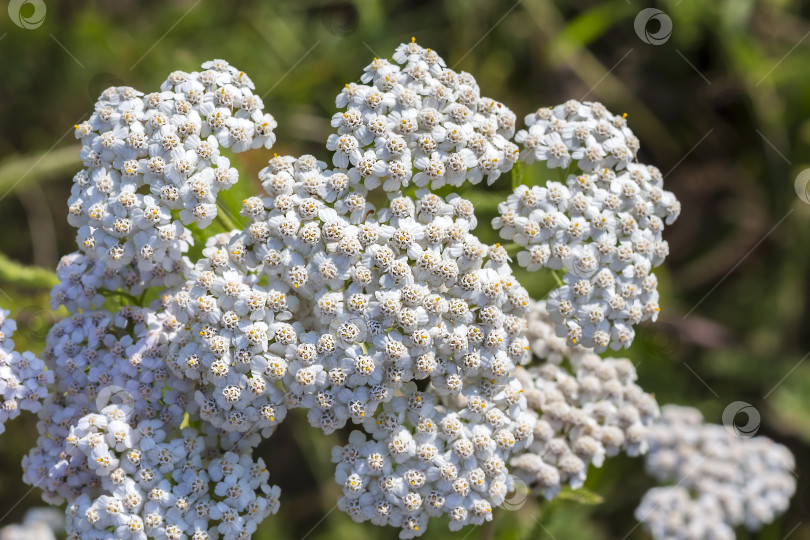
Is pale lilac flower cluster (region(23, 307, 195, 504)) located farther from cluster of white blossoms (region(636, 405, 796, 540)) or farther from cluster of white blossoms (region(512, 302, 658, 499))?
cluster of white blossoms (region(636, 405, 796, 540))

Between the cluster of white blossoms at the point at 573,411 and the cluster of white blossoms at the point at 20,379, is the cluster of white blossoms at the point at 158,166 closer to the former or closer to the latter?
the cluster of white blossoms at the point at 20,379

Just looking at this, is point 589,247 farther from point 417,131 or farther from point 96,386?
point 96,386

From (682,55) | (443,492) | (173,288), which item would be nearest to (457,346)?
(443,492)

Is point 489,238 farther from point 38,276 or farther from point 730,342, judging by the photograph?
point 38,276

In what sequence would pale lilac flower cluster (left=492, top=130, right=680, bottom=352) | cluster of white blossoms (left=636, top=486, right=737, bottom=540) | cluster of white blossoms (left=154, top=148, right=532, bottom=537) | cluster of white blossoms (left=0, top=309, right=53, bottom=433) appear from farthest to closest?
cluster of white blossoms (left=636, top=486, right=737, bottom=540) → pale lilac flower cluster (left=492, top=130, right=680, bottom=352) → cluster of white blossoms (left=0, top=309, right=53, bottom=433) → cluster of white blossoms (left=154, top=148, right=532, bottom=537)

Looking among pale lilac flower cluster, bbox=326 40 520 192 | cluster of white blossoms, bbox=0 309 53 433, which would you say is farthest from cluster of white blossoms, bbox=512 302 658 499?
cluster of white blossoms, bbox=0 309 53 433

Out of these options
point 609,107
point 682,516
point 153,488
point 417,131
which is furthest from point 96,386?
point 609,107
